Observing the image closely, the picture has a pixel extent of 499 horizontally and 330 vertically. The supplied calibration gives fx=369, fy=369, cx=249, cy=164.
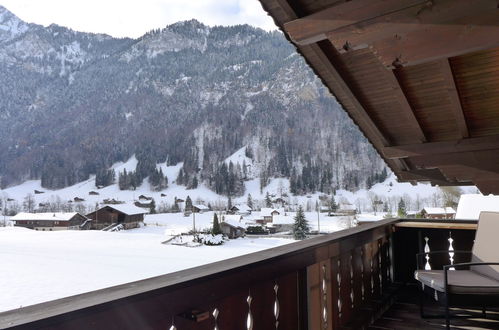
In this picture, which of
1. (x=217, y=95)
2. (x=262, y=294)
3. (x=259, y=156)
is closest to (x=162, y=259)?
(x=262, y=294)

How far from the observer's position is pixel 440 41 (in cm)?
155

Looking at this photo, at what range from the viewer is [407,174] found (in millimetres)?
5594

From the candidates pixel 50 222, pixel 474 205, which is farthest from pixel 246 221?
pixel 474 205

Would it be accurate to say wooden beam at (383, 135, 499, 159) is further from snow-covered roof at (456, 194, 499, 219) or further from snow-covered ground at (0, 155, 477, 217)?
snow-covered ground at (0, 155, 477, 217)

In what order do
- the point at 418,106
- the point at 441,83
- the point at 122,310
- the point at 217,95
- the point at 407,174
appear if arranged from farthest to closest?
the point at 217,95 → the point at 407,174 → the point at 418,106 → the point at 441,83 → the point at 122,310

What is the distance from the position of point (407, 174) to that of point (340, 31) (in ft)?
14.8

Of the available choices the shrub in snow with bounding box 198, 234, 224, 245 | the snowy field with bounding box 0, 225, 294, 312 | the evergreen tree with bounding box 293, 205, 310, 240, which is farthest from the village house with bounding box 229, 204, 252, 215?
the snowy field with bounding box 0, 225, 294, 312

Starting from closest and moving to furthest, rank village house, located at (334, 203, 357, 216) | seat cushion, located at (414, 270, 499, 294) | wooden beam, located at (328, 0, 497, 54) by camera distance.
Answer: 1. wooden beam, located at (328, 0, 497, 54)
2. seat cushion, located at (414, 270, 499, 294)
3. village house, located at (334, 203, 357, 216)

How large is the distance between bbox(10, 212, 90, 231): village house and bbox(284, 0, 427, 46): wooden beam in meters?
44.7

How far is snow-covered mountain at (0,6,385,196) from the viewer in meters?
83.8

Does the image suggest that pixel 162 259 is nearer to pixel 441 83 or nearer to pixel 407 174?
pixel 407 174

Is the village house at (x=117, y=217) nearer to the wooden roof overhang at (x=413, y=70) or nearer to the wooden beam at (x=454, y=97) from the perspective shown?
the wooden roof overhang at (x=413, y=70)

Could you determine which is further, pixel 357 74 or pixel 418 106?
pixel 418 106

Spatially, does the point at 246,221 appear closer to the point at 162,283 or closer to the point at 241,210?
the point at 241,210
